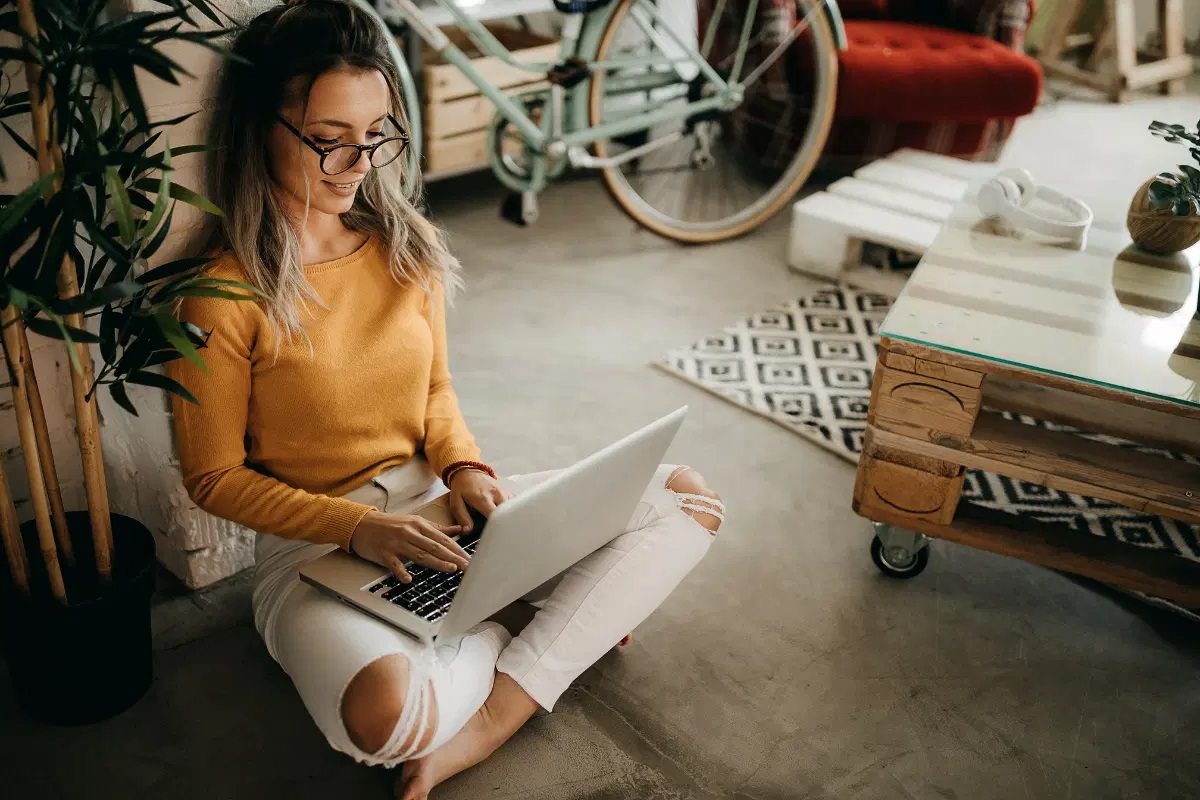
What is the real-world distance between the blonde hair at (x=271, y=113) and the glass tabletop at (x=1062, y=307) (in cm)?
81

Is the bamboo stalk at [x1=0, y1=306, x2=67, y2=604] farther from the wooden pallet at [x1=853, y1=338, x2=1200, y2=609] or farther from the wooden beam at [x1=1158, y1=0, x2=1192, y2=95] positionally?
the wooden beam at [x1=1158, y1=0, x2=1192, y2=95]

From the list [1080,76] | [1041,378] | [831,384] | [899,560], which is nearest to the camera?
[1041,378]

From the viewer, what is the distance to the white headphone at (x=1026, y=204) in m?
1.82

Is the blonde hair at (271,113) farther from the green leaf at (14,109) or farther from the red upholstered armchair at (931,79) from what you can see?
the red upholstered armchair at (931,79)

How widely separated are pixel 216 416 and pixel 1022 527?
1190 mm

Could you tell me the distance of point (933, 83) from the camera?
2951mm

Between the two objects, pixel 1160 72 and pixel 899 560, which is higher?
pixel 1160 72

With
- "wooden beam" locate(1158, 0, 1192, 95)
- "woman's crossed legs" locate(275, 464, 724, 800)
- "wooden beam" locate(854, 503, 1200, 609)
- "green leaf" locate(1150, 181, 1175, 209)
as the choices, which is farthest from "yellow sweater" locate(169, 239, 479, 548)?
"wooden beam" locate(1158, 0, 1192, 95)

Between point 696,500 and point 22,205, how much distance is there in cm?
88

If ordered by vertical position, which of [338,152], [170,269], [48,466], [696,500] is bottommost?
[696,500]

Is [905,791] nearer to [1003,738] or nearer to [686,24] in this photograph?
[1003,738]

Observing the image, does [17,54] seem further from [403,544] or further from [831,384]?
[831,384]

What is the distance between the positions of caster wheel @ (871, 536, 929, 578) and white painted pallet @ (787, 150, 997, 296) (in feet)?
3.21

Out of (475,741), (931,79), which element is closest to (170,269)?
(475,741)
